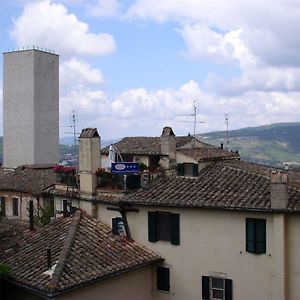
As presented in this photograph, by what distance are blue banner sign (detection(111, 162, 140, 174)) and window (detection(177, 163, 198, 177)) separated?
7.99ft

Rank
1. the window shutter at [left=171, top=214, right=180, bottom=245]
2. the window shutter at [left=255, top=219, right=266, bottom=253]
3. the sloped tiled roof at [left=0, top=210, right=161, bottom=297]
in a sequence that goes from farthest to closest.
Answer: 1. the window shutter at [left=171, top=214, right=180, bottom=245]
2. the window shutter at [left=255, top=219, right=266, bottom=253]
3. the sloped tiled roof at [left=0, top=210, right=161, bottom=297]

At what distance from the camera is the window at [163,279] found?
24.7 meters

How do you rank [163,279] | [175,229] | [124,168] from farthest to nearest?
[124,168]
[163,279]
[175,229]

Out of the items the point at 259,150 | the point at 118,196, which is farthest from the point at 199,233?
the point at 259,150

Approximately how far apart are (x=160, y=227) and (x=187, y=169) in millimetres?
3770

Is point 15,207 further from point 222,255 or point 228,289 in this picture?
point 228,289

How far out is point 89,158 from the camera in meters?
27.0

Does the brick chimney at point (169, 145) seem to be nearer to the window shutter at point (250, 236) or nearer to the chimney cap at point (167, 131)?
the chimney cap at point (167, 131)

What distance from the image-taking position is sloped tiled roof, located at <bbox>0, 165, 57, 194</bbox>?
142ft

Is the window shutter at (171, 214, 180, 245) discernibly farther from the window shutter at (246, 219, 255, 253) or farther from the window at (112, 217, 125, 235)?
the window shutter at (246, 219, 255, 253)

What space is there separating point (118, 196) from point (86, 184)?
2118 millimetres

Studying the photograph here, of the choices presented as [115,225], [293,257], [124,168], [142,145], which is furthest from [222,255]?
[142,145]

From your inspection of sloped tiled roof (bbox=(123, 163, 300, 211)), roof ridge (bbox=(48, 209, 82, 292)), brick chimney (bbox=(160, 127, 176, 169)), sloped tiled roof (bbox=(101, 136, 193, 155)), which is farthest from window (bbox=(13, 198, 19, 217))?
sloped tiled roof (bbox=(123, 163, 300, 211))

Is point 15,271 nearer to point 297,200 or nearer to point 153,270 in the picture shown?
point 153,270
